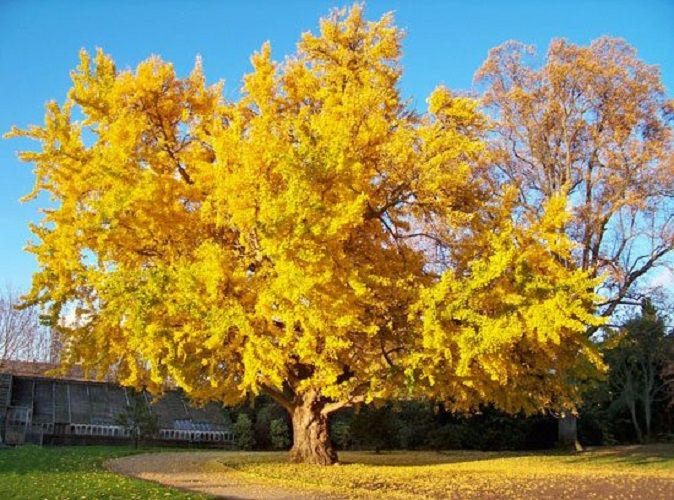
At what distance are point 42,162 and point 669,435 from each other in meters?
28.1

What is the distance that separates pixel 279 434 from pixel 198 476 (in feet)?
36.2

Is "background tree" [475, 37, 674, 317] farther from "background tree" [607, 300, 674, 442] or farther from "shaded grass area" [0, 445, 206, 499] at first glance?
"shaded grass area" [0, 445, 206, 499]

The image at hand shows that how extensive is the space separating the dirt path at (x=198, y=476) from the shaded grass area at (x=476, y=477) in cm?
49

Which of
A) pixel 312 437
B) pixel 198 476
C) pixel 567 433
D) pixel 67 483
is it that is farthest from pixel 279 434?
pixel 67 483

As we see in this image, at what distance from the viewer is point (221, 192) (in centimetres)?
1198

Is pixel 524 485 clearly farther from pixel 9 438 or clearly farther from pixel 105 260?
pixel 9 438

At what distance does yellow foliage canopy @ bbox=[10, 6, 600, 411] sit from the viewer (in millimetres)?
11203

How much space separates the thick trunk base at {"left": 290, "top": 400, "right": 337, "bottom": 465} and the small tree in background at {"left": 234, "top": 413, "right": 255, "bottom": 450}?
801 cm

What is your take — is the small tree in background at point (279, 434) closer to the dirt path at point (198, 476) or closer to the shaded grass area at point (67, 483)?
the dirt path at point (198, 476)

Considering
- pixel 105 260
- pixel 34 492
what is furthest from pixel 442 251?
pixel 34 492

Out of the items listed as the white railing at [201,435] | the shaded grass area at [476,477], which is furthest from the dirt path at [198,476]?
the white railing at [201,435]

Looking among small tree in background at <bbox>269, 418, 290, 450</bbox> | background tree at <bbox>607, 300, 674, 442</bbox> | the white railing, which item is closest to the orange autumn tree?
small tree in background at <bbox>269, 418, 290, 450</bbox>

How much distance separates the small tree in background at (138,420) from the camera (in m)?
21.5

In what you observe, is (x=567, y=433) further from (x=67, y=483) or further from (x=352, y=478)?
(x=67, y=483)
